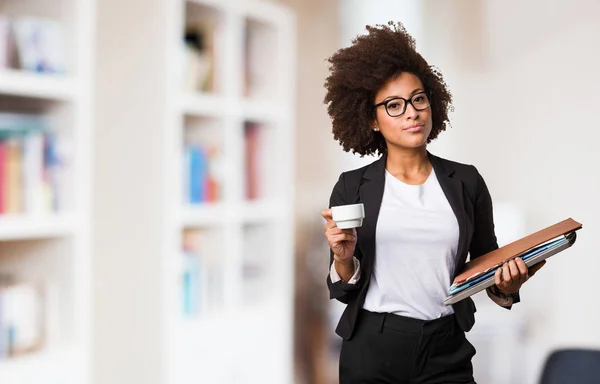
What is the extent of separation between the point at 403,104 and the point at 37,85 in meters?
1.85

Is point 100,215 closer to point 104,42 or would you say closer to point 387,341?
point 104,42

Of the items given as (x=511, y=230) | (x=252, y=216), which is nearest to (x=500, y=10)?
(x=511, y=230)

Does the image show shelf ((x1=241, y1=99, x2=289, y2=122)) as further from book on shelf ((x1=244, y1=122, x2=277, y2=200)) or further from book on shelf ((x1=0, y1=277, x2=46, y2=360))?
book on shelf ((x1=0, y1=277, x2=46, y2=360))

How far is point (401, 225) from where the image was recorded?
15.6 inches

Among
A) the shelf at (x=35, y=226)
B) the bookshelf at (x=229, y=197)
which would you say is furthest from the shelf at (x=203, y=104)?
the shelf at (x=35, y=226)

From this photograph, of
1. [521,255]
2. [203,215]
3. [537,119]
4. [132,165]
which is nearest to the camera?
[521,255]

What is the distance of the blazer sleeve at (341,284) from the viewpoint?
41 centimetres

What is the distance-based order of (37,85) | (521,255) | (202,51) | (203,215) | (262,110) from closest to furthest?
(521,255)
(37,85)
(203,215)
(202,51)
(262,110)

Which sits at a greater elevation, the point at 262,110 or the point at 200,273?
the point at 262,110

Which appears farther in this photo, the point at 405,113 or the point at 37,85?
the point at 37,85

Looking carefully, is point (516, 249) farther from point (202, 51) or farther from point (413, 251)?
point (202, 51)

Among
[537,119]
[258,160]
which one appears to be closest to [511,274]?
[258,160]

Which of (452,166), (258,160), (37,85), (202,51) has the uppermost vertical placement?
(202,51)

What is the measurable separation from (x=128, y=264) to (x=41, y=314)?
18.7 inches
